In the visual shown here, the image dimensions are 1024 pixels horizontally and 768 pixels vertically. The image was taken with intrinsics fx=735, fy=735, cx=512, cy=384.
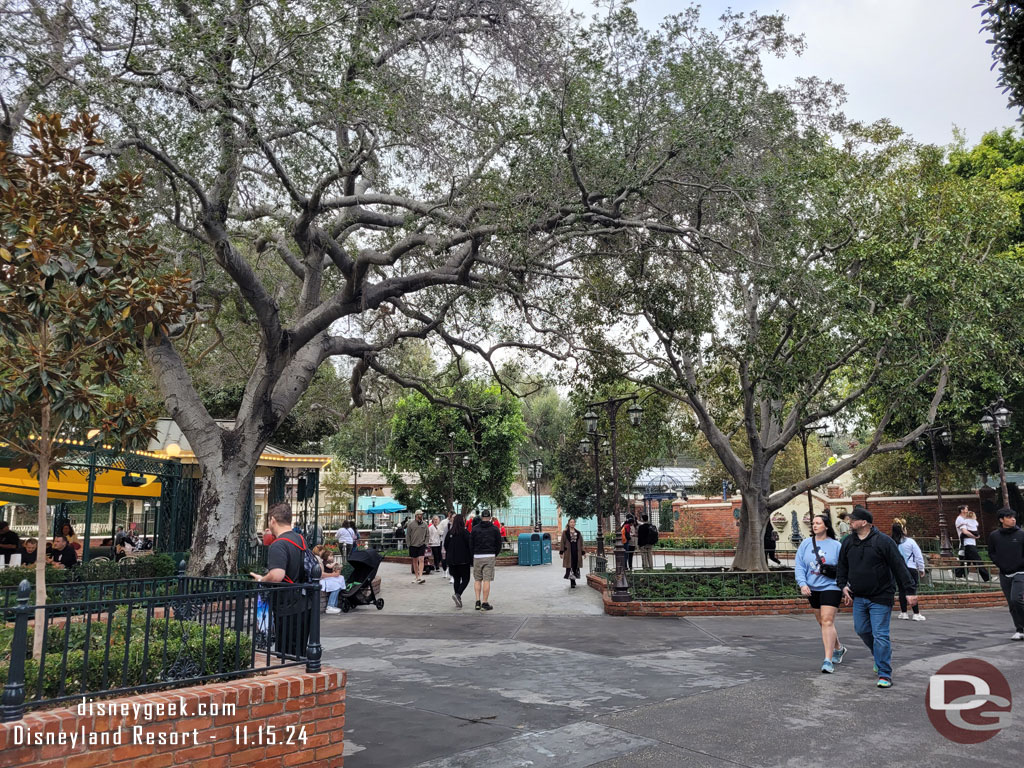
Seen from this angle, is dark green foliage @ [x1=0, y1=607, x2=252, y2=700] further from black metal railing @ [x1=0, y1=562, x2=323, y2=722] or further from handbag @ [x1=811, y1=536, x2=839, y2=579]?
handbag @ [x1=811, y1=536, x2=839, y2=579]

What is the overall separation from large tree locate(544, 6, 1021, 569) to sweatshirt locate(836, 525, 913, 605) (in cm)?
577

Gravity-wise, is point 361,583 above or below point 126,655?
below

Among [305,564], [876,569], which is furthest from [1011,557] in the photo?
[305,564]

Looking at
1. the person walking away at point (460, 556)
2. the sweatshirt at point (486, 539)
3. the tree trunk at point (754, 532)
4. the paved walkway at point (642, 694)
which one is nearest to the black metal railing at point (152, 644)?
the paved walkway at point (642, 694)

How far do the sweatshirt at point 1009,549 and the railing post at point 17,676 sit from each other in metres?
10.3

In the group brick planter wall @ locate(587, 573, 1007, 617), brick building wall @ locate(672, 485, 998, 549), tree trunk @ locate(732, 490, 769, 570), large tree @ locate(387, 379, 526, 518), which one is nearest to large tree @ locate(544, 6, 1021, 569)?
tree trunk @ locate(732, 490, 769, 570)

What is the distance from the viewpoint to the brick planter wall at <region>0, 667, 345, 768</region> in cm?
368

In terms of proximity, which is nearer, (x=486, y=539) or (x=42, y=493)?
(x=42, y=493)

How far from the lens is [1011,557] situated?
9523 mm

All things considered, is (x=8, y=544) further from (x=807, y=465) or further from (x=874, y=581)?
(x=807, y=465)

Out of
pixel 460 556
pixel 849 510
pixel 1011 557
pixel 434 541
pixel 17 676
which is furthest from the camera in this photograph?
pixel 849 510

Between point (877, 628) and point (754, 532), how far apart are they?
32.2 ft

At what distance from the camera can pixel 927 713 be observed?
6027 mm

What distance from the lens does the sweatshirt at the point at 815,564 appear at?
7957 millimetres
